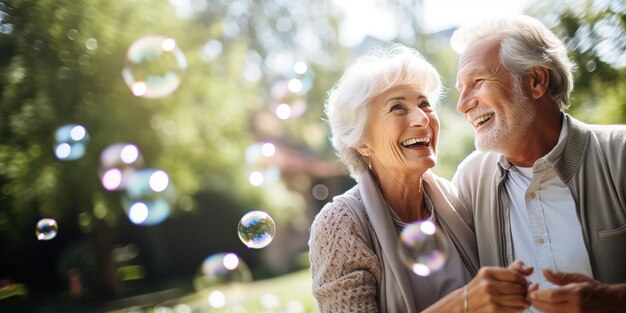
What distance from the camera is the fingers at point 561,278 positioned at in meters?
2.03

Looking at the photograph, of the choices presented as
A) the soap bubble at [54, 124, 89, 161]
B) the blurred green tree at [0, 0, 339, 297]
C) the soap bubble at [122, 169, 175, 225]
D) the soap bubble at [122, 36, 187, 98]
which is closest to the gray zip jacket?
the soap bubble at [122, 36, 187, 98]

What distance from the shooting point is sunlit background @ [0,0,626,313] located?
5.76 metres

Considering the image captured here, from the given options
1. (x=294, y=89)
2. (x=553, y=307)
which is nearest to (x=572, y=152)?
(x=553, y=307)

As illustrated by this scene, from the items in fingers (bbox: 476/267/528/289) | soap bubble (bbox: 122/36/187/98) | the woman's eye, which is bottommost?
fingers (bbox: 476/267/528/289)

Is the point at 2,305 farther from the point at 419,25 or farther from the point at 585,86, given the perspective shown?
the point at 585,86

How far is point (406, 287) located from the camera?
2.33 m

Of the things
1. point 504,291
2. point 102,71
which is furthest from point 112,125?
point 504,291

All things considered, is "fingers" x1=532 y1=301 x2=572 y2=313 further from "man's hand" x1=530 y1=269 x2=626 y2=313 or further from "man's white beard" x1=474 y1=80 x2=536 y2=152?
"man's white beard" x1=474 y1=80 x2=536 y2=152

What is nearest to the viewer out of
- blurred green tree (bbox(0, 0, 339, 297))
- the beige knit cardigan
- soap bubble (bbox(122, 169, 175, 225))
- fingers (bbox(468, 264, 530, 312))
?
fingers (bbox(468, 264, 530, 312))

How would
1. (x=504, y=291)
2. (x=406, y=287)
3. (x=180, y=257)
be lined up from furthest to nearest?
(x=180, y=257) < (x=406, y=287) < (x=504, y=291)

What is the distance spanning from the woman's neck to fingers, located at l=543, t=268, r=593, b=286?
0.74m

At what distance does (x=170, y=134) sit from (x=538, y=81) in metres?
8.33

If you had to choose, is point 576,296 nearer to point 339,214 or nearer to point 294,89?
point 339,214

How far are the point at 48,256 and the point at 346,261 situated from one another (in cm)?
1177
